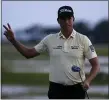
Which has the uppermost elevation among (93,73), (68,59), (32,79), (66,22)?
(66,22)

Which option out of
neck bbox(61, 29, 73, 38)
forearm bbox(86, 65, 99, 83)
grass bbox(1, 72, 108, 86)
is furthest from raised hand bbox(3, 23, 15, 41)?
grass bbox(1, 72, 108, 86)

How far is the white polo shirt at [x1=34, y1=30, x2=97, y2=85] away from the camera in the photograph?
16.2 feet

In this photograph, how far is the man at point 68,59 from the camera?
4.95m

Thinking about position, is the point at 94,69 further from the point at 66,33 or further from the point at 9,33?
the point at 9,33

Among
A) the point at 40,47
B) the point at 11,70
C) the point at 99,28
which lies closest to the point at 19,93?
the point at 11,70

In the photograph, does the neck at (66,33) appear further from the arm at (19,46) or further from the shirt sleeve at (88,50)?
the arm at (19,46)

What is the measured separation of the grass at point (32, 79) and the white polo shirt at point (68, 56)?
8655mm

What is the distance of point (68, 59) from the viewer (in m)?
4.95

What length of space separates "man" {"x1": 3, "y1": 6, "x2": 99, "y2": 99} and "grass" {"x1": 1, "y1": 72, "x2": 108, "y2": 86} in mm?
8627

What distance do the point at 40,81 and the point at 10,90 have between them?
2.21 m

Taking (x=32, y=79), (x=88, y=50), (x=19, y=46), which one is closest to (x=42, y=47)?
(x=19, y=46)

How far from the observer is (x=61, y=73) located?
4.95 m

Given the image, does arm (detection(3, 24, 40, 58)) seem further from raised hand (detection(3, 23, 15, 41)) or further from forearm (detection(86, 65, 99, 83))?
forearm (detection(86, 65, 99, 83))

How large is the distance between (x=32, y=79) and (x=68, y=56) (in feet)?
31.7
